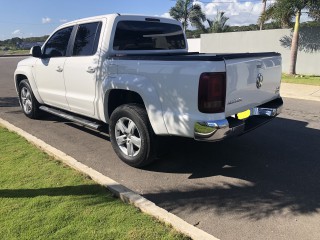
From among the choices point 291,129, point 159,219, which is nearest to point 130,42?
point 159,219

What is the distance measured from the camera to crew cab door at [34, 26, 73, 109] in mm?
6094

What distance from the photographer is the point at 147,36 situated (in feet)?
18.7

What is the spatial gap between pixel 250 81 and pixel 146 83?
1268mm

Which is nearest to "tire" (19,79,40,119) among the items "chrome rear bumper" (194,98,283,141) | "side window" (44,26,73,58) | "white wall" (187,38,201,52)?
"side window" (44,26,73,58)

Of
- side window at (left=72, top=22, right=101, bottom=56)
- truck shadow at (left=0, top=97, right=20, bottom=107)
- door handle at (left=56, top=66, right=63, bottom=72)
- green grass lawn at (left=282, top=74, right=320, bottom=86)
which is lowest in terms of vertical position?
green grass lawn at (left=282, top=74, right=320, bottom=86)

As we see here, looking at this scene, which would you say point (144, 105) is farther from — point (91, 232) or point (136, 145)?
point (91, 232)

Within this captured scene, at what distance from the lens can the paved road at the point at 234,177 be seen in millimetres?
3492

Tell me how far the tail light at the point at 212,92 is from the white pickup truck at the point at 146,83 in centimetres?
1

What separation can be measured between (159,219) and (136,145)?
59.6 inches

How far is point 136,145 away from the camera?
4.74 m

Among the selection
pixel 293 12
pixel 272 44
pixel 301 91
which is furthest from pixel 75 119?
pixel 272 44

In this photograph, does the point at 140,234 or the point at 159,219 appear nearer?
the point at 140,234

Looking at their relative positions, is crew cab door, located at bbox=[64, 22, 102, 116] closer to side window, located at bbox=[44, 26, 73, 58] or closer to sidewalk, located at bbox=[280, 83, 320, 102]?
side window, located at bbox=[44, 26, 73, 58]

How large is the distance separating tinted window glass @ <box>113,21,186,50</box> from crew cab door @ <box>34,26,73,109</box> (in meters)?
1.17
